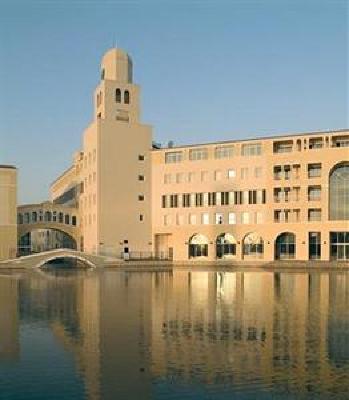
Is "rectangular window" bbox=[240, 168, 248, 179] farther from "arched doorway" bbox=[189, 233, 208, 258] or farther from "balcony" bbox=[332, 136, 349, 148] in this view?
"balcony" bbox=[332, 136, 349, 148]

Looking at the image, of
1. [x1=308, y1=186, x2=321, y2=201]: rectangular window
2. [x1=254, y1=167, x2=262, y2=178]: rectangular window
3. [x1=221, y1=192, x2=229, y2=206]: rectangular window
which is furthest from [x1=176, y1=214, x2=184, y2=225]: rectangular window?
[x1=308, y1=186, x2=321, y2=201]: rectangular window

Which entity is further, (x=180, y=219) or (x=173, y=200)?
(x=173, y=200)

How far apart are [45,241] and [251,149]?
69.7m

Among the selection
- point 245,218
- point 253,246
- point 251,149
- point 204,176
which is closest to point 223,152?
point 251,149

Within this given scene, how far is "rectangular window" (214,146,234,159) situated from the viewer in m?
94.6

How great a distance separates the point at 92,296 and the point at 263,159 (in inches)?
2070

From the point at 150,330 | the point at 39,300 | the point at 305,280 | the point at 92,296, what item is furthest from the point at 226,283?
the point at 150,330

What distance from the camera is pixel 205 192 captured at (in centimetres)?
9594

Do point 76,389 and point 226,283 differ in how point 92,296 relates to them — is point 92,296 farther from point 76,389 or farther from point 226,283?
point 76,389

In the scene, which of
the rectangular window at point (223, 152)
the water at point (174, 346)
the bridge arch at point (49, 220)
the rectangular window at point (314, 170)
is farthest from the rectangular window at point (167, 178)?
the water at point (174, 346)

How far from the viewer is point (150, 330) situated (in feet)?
92.9

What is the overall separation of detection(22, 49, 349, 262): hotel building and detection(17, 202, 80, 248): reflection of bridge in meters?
1.88

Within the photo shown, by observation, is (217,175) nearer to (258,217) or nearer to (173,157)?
(173,157)

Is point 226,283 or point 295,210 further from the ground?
point 295,210
